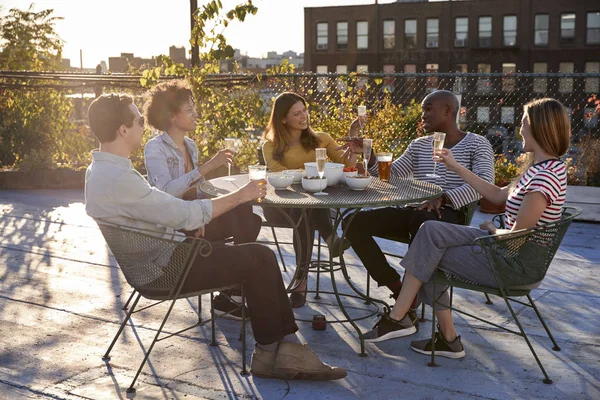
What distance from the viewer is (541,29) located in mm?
36531

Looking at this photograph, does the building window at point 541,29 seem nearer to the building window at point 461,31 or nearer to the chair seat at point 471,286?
the building window at point 461,31

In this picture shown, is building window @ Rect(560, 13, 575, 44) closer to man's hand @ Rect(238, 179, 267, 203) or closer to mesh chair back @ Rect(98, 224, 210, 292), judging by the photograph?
man's hand @ Rect(238, 179, 267, 203)

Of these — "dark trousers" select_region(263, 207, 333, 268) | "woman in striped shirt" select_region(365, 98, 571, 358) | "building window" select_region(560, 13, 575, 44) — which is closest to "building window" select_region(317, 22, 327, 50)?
"building window" select_region(560, 13, 575, 44)

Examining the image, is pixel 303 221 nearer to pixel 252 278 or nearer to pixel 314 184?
pixel 314 184

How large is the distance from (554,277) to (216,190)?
2.53 m

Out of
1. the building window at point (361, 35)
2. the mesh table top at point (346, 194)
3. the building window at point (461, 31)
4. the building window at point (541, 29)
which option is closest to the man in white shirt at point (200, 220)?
the mesh table top at point (346, 194)

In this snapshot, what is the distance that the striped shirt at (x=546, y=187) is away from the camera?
3225 millimetres

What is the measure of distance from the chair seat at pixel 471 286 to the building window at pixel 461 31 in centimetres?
3631

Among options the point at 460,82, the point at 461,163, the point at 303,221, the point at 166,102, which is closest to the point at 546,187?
the point at 461,163

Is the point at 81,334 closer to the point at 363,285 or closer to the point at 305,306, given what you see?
the point at 305,306

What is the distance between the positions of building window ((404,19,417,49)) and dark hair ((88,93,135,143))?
36933 mm

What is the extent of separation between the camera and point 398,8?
38.5 metres

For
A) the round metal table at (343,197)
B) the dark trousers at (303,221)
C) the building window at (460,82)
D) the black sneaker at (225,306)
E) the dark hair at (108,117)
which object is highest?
the building window at (460,82)

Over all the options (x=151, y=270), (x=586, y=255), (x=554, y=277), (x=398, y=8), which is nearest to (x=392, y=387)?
(x=151, y=270)
